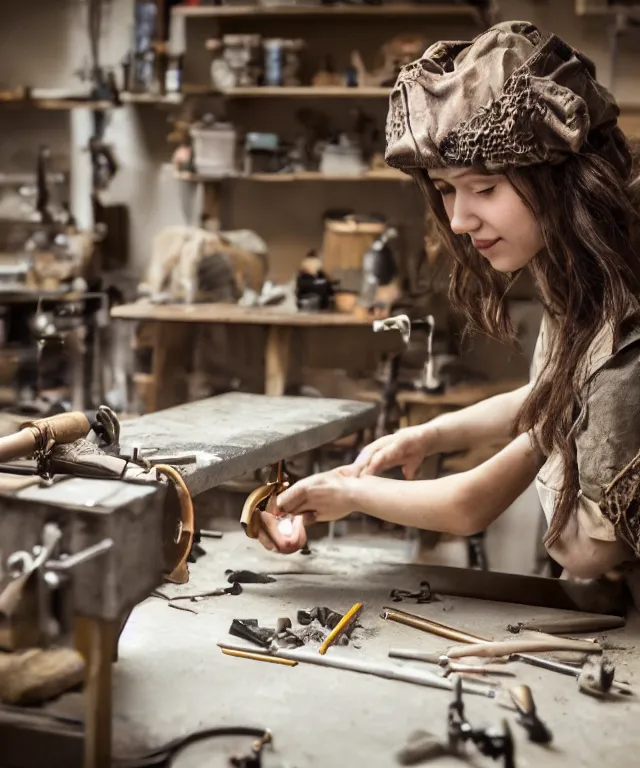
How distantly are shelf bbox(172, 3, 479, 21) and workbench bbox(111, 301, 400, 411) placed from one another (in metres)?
1.40

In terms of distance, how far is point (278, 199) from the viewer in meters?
5.22

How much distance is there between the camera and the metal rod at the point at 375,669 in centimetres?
157

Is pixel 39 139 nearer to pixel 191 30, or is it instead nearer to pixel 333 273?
pixel 191 30

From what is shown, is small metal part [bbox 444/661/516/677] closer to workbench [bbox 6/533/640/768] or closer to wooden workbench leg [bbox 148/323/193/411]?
workbench [bbox 6/533/640/768]

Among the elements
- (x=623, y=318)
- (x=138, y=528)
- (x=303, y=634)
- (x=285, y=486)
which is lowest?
(x=303, y=634)

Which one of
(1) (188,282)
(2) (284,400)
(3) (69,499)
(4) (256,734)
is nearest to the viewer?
(3) (69,499)

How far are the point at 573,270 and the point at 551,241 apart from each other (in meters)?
0.07

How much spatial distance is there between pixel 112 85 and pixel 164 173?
1.68 feet

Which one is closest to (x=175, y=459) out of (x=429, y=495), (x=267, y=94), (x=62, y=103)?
(x=429, y=495)

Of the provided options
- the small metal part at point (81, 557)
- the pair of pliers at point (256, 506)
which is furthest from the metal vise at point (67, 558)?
the pair of pliers at point (256, 506)

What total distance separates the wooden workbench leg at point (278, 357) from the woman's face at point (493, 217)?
2554 mm

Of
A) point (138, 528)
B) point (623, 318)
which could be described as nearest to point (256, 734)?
point (138, 528)

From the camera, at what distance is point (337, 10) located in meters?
4.64

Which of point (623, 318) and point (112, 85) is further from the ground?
point (112, 85)
